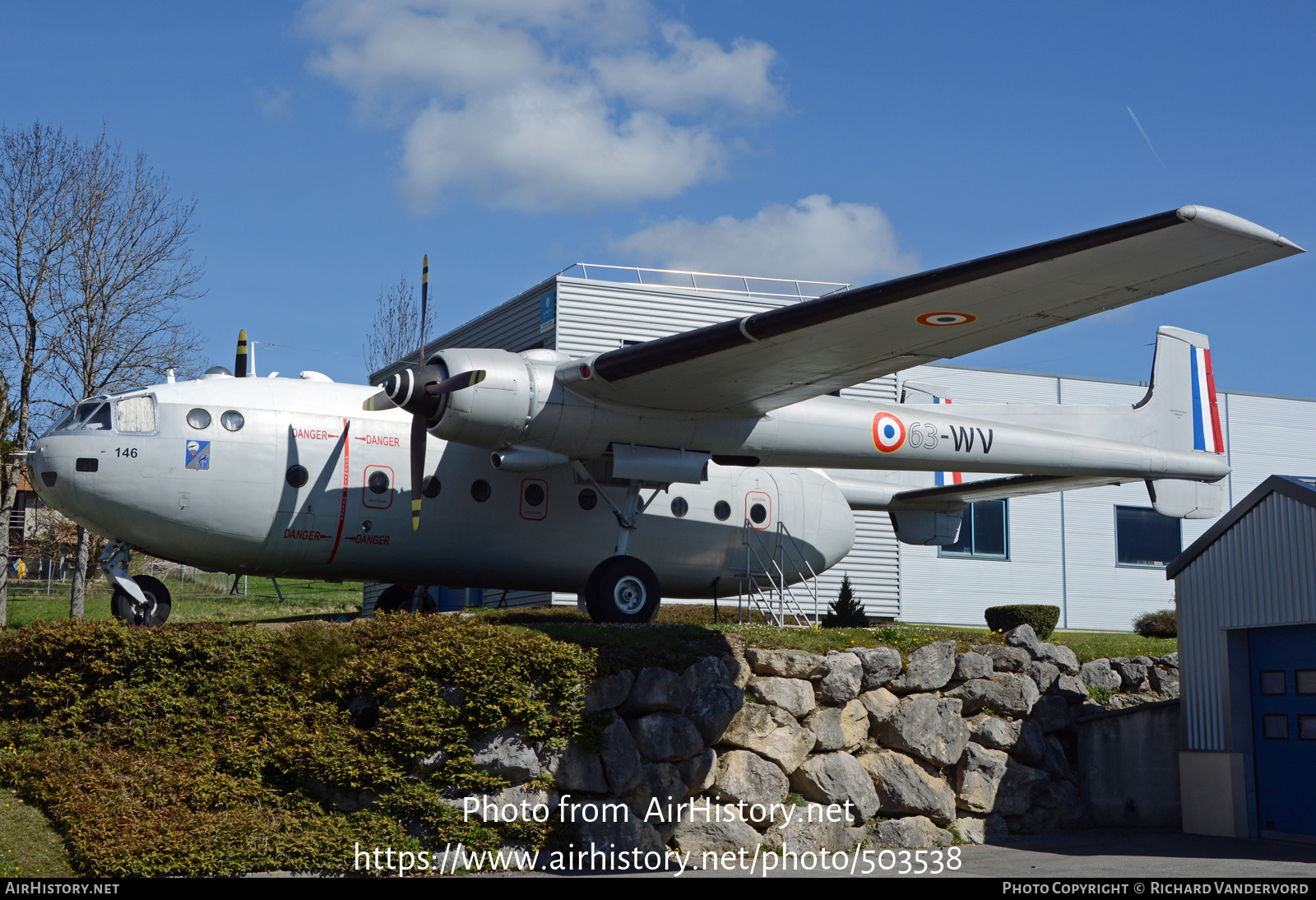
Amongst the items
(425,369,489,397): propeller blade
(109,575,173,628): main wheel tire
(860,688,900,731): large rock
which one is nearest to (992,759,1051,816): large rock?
(860,688,900,731): large rock

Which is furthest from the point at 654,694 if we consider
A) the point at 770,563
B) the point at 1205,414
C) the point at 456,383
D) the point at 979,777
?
the point at 1205,414

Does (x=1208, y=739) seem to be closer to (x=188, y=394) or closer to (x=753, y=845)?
(x=753, y=845)

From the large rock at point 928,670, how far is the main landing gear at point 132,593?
1086 cm

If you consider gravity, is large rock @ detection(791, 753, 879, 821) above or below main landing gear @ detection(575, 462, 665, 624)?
below

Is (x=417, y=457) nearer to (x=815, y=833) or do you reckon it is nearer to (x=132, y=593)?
(x=132, y=593)

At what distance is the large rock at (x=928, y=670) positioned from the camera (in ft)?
54.3

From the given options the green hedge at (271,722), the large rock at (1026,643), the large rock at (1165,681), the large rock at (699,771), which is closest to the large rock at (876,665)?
the large rock at (699,771)

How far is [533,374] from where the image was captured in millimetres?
14773

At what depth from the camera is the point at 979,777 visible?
16.7m

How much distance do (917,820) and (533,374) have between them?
8.80 metres

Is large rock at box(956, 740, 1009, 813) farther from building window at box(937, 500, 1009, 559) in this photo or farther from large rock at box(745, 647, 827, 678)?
building window at box(937, 500, 1009, 559)

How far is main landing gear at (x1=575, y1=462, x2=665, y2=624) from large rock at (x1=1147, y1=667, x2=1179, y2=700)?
399 inches

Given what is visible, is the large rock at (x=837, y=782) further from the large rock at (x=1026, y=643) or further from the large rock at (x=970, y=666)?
the large rock at (x=1026, y=643)

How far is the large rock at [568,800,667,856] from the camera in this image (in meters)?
12.9
